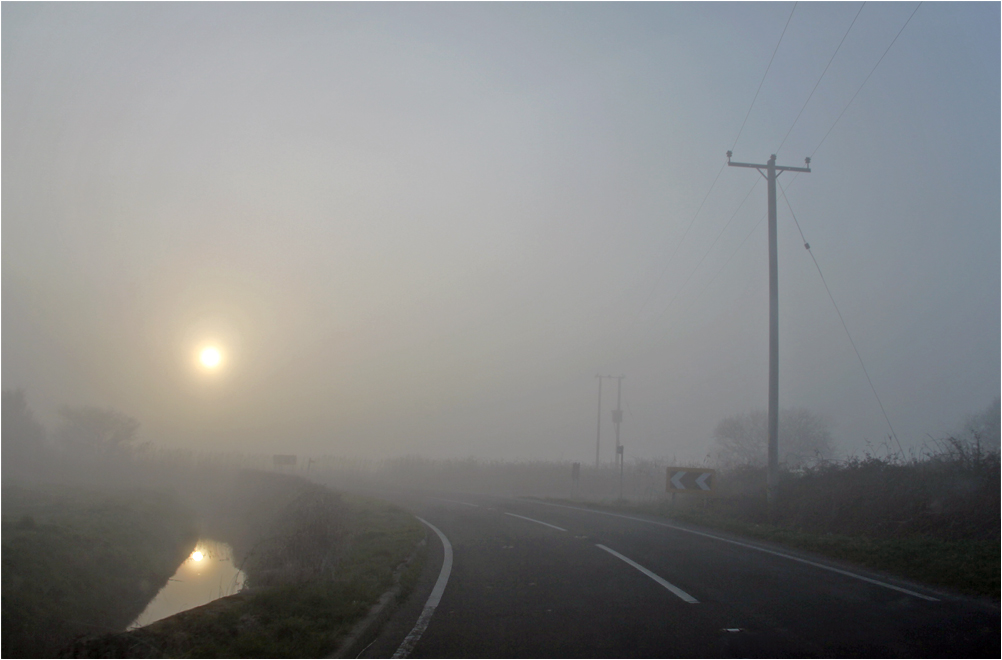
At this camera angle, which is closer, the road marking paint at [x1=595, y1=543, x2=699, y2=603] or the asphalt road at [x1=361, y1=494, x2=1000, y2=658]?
the asphalt road at [x1=361, y1=494, x2=1000, y2=658]

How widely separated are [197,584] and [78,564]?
11.0ft

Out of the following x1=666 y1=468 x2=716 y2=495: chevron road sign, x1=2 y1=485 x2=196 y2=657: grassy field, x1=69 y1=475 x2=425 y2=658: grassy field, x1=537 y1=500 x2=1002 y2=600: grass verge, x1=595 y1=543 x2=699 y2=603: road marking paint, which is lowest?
x1=2 y1=485 x2=196 y2=657: grassy field

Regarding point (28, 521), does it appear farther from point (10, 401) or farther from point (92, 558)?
point (10, 401)

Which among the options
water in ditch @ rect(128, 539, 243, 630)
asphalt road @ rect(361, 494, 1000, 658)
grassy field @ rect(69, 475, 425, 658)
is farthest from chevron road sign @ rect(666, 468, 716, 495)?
water in ditch @ rect(128, 539, 243, 630)

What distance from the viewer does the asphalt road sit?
5.84m

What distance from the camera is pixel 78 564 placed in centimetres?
1789

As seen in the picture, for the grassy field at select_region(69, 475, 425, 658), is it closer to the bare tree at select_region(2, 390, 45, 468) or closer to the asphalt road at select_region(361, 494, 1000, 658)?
the asphalt road at select_region(361, 494, 1000, 658)

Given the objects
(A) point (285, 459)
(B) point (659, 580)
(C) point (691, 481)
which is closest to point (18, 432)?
(A) point (285, 459)

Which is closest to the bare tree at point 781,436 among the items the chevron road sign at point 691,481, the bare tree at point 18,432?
the chevron road sign at point 691,481

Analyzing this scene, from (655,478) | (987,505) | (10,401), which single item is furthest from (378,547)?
(10,401)

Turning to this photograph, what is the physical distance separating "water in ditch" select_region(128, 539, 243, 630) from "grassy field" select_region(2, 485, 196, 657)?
0.39 metres

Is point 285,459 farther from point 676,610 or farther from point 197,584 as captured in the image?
point 676,610

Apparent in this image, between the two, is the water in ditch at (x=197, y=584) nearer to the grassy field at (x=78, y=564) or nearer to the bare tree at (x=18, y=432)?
the grassy field at (x=78, y=564)

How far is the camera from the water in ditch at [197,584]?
1645cm
